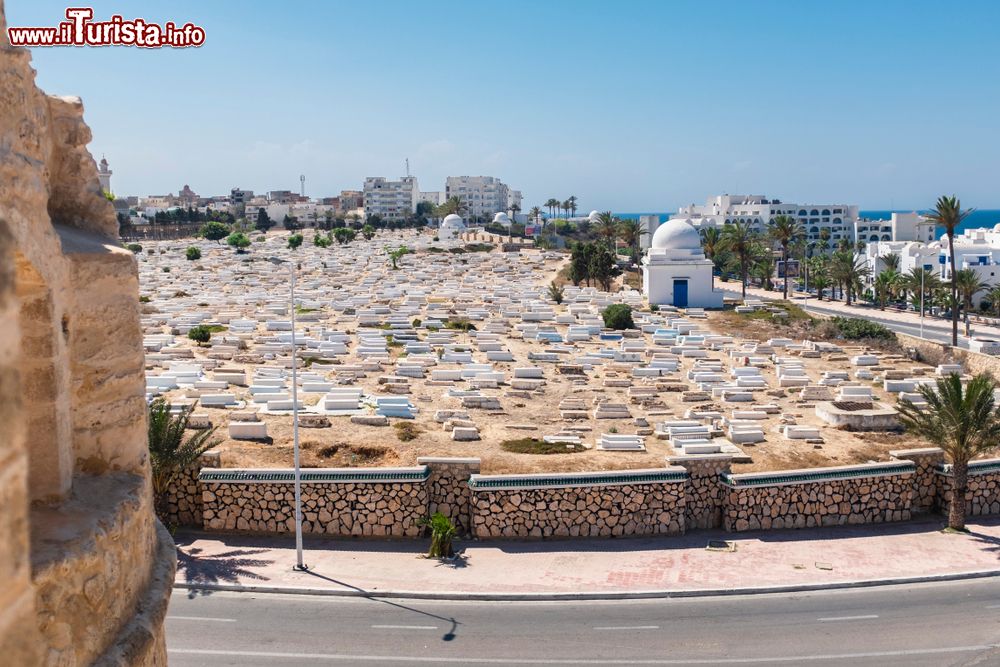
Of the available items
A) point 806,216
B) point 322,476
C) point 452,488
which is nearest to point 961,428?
point 452,488

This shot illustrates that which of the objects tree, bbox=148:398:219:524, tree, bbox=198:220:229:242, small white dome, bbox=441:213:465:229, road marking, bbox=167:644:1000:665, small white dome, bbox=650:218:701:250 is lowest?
road marking, bbox=167:644:1000:665

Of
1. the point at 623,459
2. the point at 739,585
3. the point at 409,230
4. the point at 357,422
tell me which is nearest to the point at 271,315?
the point at 357,422

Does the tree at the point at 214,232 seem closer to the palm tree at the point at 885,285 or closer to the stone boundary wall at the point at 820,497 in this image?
the palm tree at the point at 885,285

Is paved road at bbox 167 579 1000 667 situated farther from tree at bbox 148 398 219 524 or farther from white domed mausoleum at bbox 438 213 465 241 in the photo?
white domed mausoleum at bbox 438 213 465 241

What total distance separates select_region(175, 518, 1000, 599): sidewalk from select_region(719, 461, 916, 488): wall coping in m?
1.11

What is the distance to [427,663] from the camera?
13.8 metres

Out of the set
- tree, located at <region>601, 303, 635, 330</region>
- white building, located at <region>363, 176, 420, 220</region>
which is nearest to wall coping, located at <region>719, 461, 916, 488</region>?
tree, located at <region>601, 303, 635, 330</region>

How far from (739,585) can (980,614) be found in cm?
405

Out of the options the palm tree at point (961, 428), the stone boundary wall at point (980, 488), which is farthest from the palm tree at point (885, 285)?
the palm tree at point (961, 428)

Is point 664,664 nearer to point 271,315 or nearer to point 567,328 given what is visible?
point 567,328

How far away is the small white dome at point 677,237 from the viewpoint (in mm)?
57312

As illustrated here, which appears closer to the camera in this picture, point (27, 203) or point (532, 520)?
point (27, 203)

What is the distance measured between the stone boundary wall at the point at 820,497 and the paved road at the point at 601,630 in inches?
121

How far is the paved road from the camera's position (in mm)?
14000
